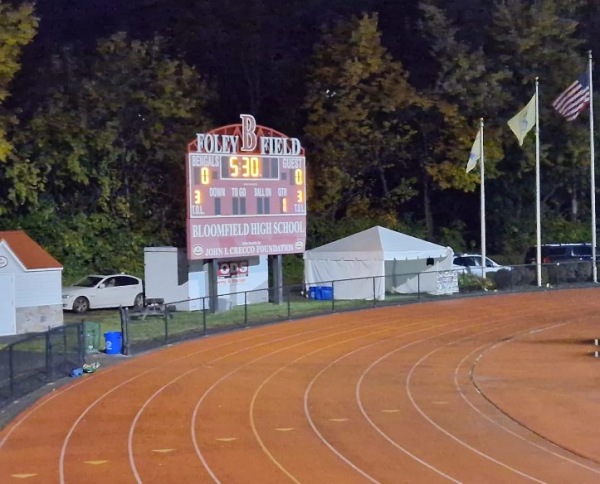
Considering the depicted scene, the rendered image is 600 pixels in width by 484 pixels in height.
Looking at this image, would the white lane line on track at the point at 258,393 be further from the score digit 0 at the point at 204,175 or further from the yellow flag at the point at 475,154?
the yellow flag at the point at 475,154

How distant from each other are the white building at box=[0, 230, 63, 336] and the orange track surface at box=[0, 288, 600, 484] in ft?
16.5

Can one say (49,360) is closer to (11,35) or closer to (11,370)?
(11,370)

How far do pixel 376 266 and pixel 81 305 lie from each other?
36.3 ft

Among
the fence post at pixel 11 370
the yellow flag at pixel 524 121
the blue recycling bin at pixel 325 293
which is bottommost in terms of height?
the fence post at pixel 11 370

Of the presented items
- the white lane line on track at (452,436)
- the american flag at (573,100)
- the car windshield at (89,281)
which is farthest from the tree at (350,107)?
the white lane line on track at (452,436)

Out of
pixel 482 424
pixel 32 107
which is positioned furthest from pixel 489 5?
pixel 482 424

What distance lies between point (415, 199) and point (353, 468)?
42.2 meters

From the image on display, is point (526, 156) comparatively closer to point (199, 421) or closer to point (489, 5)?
point (489, 5)

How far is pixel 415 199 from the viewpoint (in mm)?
55625

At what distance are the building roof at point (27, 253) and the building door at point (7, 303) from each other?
0.81 metres

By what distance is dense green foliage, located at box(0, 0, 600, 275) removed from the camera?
4147 cm

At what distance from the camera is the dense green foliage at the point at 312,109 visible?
41469 mm

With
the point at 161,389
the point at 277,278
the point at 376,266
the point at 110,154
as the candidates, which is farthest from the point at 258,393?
the point at 110,154

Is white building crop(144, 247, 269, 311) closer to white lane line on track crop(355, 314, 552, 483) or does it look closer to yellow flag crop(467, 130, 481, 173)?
white lane line on track crop(355, 314, 552, 483)
